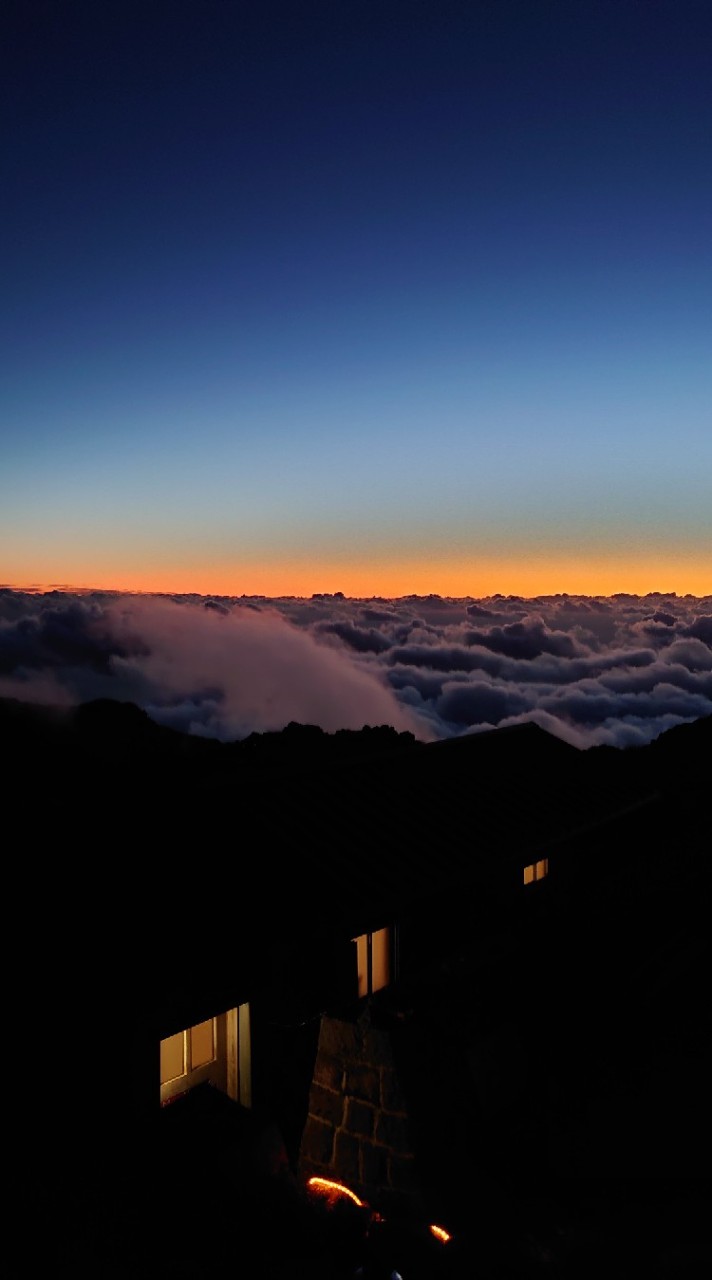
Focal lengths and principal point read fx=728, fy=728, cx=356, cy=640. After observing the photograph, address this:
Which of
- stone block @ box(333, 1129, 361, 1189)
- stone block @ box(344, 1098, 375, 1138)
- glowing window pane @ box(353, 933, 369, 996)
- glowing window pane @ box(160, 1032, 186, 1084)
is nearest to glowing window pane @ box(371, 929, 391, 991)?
glowing window pane @ box(353, 933, 369, 996)

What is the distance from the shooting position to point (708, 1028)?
1287 centimetres

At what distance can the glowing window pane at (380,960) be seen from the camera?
11.8 meters

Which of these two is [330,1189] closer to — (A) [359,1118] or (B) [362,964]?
(A) [359,1118]

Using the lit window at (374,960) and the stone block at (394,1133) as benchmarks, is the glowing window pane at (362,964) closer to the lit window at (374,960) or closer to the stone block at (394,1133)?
the lit window at (374,960)

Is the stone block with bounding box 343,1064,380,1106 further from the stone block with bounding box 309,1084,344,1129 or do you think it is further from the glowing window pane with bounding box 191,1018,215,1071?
the glowing window pane with bounding box 191,1018,215,1071

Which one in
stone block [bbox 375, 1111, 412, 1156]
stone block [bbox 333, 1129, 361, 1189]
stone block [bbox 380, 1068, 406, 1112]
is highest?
stone block [bbox 380, 1068, 406, 1112]

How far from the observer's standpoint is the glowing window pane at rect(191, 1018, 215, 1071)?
31.6 feet

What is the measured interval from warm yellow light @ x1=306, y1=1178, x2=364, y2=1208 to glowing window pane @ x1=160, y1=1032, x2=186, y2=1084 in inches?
92.9

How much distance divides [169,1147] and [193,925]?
94.3 inches

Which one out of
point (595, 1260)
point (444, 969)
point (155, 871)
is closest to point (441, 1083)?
point (444, 969)

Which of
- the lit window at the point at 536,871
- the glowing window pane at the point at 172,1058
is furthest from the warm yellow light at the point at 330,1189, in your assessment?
the lit window at the point at 536,871

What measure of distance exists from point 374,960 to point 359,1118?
2.58m

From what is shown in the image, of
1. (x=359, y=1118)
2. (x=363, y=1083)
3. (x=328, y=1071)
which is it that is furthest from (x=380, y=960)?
(x=359, y=1118)

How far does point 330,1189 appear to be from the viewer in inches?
377
